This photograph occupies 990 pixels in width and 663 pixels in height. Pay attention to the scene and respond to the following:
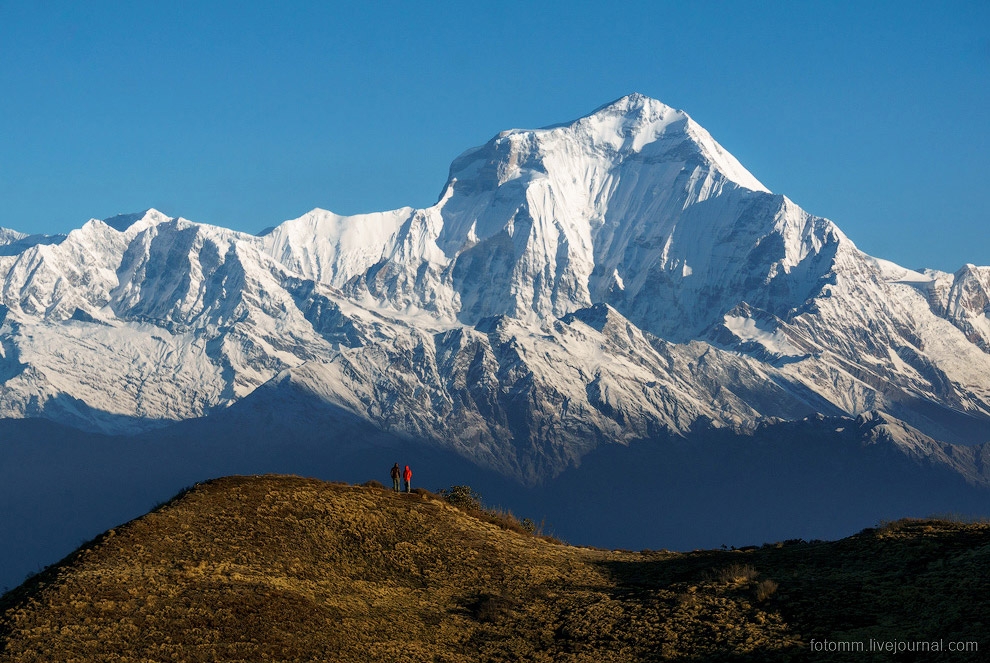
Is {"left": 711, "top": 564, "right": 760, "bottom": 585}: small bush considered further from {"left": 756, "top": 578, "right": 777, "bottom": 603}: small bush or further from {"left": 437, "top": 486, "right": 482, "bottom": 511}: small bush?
{"left": 437, "top": 486, "right": 482, "bottom": 511}: small bush

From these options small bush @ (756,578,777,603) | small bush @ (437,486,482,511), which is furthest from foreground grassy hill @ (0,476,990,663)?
small bush @ (437,486,482,511)

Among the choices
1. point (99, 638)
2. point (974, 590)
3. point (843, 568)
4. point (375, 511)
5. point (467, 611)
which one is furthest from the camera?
point (375, 511)

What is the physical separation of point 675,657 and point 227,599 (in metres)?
16.7

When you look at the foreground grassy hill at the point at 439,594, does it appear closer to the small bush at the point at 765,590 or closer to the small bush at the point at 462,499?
the small bush at the point at 765,590

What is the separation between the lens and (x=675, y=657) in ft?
154

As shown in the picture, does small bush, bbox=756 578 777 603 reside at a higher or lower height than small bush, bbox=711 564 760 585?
lower

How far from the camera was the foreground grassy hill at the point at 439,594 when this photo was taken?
46250 mm

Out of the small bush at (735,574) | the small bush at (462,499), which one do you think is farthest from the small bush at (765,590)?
the small bush at (462,499)

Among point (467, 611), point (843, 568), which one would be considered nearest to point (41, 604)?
point (467, 611)

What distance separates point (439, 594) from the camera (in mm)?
54062

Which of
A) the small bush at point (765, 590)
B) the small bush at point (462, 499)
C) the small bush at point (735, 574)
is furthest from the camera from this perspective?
the small bush at point (462, 499)

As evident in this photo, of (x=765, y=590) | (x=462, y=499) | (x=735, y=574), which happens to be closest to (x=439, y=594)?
(x=735, y=574)

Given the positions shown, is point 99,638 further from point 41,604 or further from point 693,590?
point 693,590

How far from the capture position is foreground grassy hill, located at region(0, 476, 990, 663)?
46.2m
